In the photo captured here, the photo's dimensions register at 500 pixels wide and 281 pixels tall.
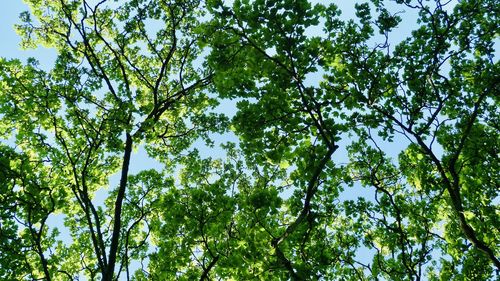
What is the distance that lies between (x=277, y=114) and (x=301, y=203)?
2.92m

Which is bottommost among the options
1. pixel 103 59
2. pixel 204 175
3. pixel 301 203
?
pixel 301 203

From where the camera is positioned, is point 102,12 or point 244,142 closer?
point 244,142

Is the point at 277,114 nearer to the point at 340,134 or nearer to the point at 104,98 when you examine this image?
the point at 340,134

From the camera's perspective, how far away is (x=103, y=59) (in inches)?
787

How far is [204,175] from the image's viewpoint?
19.3 metres

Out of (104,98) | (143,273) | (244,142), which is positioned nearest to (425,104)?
(244,142)

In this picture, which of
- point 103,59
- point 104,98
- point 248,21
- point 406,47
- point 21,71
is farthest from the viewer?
point 103,59

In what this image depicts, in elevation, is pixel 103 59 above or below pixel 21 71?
above

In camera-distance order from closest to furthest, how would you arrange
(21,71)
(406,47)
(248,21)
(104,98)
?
1. (248,21)
2. (406,47)
3. (21,71)
4. (104,98)

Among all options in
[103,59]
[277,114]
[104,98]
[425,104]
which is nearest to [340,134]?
[277,114]

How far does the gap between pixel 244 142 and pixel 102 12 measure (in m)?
12.2

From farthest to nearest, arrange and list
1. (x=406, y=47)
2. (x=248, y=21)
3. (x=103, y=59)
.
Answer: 1. (x=103, y=59)
2. (x=406, y=47)
3. (x=248, y=21)

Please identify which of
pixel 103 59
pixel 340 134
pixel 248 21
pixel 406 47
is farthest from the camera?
pixel 103 59

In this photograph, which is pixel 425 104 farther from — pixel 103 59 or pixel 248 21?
pixel 103 59
